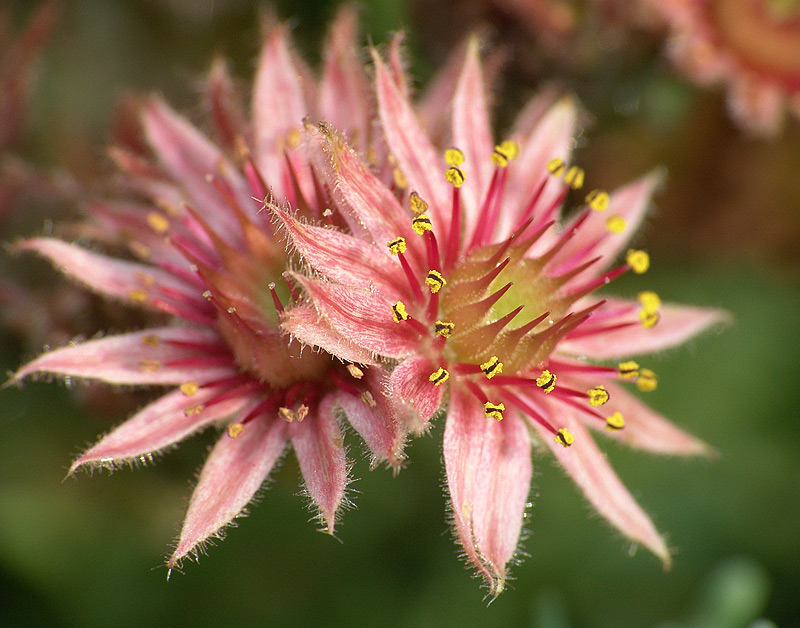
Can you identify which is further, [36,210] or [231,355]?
[36,210]

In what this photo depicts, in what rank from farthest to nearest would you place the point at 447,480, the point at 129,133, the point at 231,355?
the point at 129,133
the point at 231,355
the point at 447,480

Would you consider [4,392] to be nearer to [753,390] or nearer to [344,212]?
[344,212]

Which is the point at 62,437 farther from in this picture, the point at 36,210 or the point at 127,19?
the point at 127,19

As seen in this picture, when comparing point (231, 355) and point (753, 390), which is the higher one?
point (231, 355)

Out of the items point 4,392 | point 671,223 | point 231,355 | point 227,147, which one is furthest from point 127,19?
point 671,223

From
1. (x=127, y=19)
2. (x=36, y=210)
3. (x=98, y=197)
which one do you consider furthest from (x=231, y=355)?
(x=127, y=19)

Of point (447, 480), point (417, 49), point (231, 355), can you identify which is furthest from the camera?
point (417, 49)

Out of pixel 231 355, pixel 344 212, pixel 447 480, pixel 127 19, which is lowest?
pixel 447 480

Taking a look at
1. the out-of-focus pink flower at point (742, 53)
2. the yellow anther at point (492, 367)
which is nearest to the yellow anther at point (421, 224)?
the yellow anther at point (492, 367)
